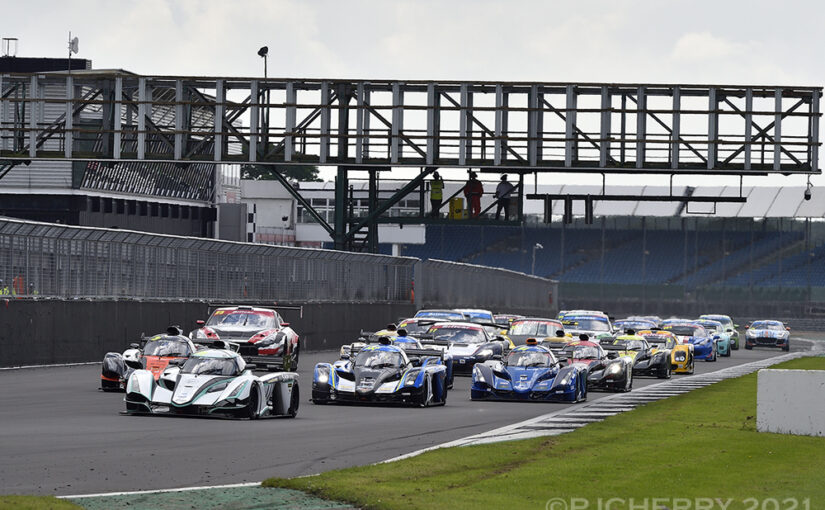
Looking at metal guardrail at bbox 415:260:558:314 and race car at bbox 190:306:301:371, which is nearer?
race car at bbox 190:306:301:371

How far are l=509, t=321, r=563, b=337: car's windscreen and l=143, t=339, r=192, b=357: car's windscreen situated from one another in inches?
613

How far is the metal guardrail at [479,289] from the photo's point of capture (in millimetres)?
60156

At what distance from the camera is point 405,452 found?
16094 millimetres

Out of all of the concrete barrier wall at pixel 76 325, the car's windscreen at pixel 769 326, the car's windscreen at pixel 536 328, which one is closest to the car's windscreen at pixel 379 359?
the concrete barrier wall at pixel 76 325

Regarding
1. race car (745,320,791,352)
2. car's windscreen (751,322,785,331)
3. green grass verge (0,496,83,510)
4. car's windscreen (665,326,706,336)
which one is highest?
green grass verge (0,496,83,510)

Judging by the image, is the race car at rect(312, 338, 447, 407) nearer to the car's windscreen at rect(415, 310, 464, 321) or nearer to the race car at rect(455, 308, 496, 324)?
the car's windscreen at rect(415, 310, 464, 321)

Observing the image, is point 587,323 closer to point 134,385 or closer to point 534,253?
point 134,385

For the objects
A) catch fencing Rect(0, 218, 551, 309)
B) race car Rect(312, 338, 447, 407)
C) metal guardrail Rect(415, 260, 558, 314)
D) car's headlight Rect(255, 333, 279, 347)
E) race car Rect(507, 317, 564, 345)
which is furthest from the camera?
metal guardrail Rect(415, 260, 558, 314)

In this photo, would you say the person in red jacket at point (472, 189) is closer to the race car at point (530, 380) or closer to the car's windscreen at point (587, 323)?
the car's windscreen at point (587, 323)

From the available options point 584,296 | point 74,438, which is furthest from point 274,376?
point 584,296

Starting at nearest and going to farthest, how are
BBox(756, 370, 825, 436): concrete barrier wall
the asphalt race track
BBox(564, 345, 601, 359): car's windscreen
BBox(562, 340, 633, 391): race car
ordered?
the asphalt race track
BBox(756, 370, 825, 436): concrete barrier wall
BBox(562, 340, 633, 391): race car
BBox(564, 345, 601, 359): car's windscreen

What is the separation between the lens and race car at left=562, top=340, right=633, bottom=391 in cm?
2970

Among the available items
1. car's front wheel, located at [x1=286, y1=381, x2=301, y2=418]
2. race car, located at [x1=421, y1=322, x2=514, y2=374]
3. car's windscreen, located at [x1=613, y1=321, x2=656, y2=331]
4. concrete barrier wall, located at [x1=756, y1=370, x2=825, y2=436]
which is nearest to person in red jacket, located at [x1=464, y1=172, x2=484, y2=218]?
car's windscreen, located at [x1=613, y1=321, x2=656, y2=331]

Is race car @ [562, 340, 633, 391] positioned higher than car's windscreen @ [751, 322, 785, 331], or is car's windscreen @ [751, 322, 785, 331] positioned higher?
race car @ [562, 340, 633, 391]
